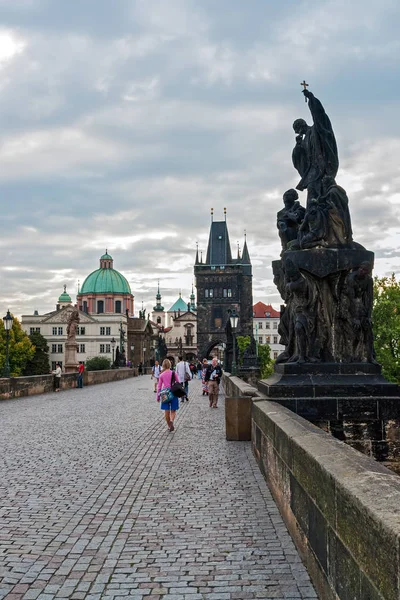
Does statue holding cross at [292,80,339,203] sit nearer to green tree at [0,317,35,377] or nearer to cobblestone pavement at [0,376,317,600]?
cobblestone pavement at [0,376,317,600]

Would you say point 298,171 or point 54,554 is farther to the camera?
point 298,171

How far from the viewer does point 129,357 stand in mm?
128625

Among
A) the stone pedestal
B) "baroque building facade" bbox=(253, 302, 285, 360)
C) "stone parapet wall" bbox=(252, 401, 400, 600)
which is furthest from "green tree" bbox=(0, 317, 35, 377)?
"stone parapet wall" bbox=(252, 401, 400, 600)

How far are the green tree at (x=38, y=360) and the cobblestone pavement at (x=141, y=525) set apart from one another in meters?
92.4

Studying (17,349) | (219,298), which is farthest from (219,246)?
(17,349)

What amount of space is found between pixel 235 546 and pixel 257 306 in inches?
5834

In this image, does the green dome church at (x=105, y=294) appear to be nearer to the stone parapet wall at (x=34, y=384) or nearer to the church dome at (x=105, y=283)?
the church dome at (x=105, y=283)

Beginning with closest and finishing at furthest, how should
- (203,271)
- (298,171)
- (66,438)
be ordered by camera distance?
(298,171), (66,438), (203,271)

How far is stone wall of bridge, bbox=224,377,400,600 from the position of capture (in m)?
2.59

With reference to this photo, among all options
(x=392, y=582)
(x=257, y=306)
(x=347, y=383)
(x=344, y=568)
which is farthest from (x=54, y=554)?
(x=257, y=306)

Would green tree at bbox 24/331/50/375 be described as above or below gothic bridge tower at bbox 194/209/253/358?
below

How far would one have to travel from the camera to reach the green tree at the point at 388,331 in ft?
162

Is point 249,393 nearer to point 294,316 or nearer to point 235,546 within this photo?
point 294,316

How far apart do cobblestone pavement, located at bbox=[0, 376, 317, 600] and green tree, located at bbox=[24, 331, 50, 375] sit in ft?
303
